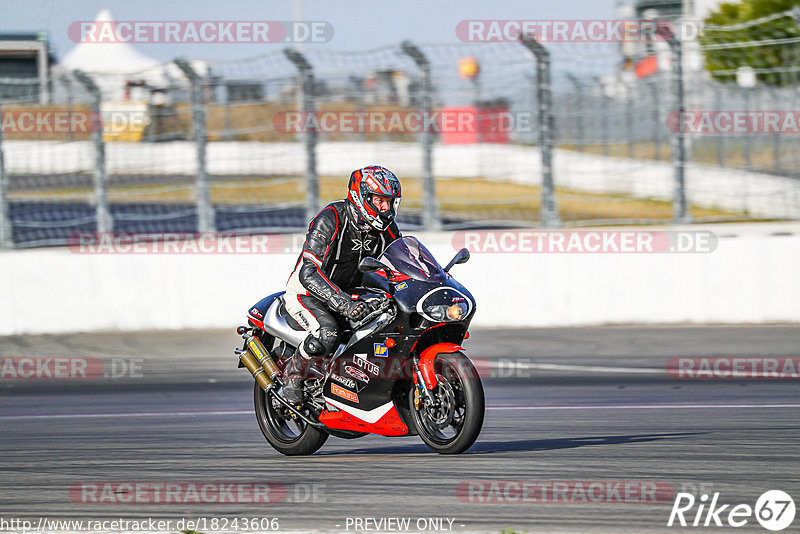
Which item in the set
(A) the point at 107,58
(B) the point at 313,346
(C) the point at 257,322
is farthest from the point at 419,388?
(A) the point at 107,58

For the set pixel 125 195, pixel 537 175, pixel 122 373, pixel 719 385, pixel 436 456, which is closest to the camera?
pixel 436 456

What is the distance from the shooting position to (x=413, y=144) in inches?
554

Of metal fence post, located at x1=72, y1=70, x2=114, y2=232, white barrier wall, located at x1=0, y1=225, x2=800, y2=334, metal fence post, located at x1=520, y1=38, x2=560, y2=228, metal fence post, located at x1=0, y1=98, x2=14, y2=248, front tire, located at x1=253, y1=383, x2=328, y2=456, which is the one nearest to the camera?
front tire, located at x1=253, y1=383, x2=328, y2=456

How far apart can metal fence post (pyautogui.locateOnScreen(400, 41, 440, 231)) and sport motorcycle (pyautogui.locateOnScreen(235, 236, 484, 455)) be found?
668cm

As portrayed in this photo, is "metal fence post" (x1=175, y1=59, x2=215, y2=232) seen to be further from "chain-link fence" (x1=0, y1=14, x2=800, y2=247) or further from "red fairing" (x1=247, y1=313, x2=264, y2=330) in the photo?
"red fairing" (x1=247, y1=313, x2=264, y2=330)

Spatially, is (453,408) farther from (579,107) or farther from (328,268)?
(579,107)

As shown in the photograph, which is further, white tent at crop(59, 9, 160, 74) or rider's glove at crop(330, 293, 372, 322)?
white tent at crop(59, 9, 160, 74)

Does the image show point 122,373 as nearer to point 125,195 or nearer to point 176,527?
point 125,195

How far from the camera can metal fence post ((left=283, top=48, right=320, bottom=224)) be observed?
14.1 meters

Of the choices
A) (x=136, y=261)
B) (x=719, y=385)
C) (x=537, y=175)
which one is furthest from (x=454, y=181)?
(x=719, y=385)

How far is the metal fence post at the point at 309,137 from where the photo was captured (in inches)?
555

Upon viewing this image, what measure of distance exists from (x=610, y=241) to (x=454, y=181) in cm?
198

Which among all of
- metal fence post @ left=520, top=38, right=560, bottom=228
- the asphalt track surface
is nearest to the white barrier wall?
the asphalt track surface

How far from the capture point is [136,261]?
13.7 m
